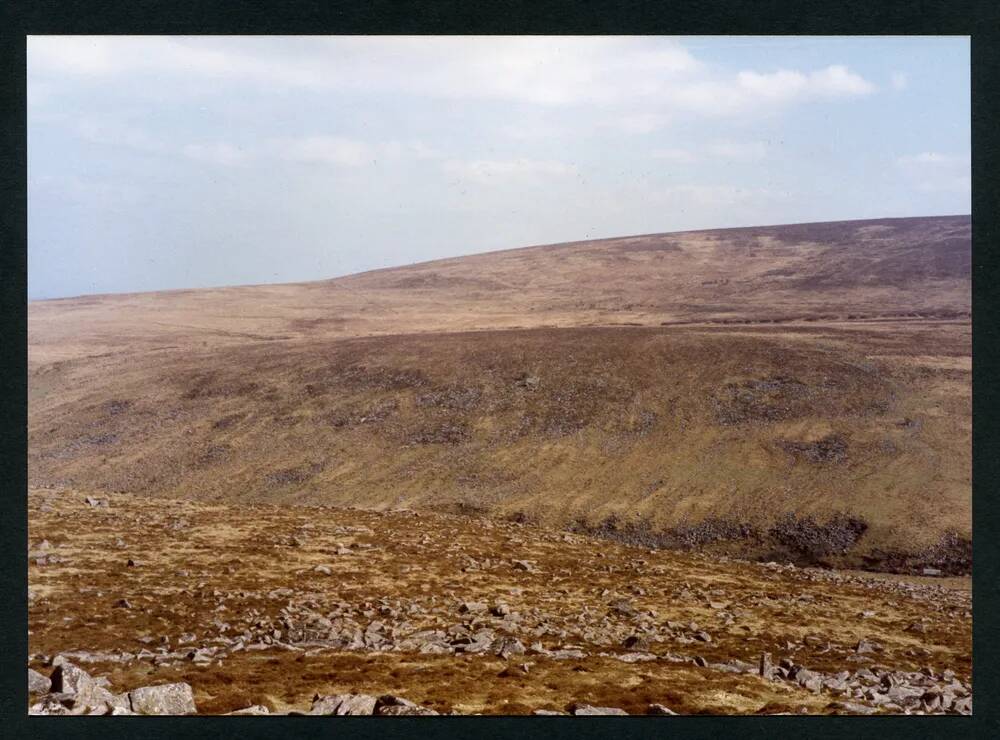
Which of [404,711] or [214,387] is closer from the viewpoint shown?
[404,711]

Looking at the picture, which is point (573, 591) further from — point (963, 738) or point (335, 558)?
point (963, 738)

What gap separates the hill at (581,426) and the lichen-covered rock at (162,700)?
477 inches

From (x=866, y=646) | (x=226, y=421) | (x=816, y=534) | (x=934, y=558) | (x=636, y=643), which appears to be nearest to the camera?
(x=636, y=643)

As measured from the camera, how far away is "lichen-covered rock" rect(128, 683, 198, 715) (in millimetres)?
6801

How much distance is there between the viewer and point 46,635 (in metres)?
8.08

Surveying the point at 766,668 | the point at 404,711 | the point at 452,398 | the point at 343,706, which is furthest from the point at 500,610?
the point at 452,398

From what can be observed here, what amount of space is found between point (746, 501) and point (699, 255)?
175 feet

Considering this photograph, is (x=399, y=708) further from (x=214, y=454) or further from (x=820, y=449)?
(x=214, y=454)

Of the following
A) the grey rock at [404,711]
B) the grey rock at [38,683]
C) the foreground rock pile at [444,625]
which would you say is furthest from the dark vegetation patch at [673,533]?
the grey rock at [38,683]

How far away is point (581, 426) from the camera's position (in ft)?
74.6

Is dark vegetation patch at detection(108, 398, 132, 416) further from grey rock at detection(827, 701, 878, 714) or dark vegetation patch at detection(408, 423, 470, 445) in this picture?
grey rock at detection(827, 701, 878, 714)

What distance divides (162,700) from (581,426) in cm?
1694

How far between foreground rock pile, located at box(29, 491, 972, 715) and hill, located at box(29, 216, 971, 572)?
5238 millimetres

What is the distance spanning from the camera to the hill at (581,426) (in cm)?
1759
